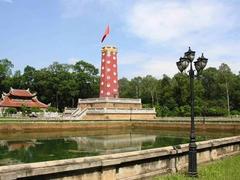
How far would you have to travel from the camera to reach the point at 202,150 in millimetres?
14953

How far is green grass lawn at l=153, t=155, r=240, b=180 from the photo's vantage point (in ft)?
38.6

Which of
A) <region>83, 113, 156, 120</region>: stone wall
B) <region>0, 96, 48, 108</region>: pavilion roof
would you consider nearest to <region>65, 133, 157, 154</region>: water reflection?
<region>83, 113, 156, 120</region>: stone wall

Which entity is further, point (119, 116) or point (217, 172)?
point (119, 116)

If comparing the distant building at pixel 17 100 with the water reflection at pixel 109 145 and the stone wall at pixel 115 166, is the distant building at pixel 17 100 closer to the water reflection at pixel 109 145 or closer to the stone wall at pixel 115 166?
the water reflection at pixel 109 145

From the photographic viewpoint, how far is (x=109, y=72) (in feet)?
209

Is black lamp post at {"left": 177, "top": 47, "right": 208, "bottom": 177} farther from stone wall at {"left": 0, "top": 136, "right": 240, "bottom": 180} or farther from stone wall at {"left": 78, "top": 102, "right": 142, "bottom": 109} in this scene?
stone wall at {"left": 78, "top": 102, "right": 142, "bottom": 109}

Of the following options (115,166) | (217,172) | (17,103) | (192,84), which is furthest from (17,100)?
(115,166)

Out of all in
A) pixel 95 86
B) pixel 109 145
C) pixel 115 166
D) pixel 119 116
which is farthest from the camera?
pixel 95 86

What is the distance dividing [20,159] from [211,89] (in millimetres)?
69669

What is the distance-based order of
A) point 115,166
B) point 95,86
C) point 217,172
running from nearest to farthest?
point 115,166, point 217,172, point 95,86

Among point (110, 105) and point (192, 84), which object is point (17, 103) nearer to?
point (110, 105)

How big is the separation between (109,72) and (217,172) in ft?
169

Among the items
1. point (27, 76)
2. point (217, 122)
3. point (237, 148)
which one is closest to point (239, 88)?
point (217, 122)

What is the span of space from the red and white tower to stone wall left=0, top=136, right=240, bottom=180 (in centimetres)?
4838
